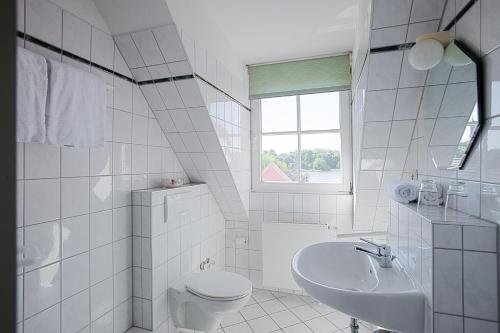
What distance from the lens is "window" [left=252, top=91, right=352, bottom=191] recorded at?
2.56 meters

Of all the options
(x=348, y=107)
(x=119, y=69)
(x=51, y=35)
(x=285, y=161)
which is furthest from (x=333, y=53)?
(x=51, y=35)

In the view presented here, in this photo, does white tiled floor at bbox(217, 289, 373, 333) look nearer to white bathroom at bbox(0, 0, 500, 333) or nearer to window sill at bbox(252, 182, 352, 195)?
white bathroom at bbox(0, 0, 500, 333)

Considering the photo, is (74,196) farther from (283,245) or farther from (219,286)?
(283,245)

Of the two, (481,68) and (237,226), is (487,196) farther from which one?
(237,226)

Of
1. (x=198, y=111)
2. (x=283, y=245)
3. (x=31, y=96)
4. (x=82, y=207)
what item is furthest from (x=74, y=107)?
(x=283, y=245)

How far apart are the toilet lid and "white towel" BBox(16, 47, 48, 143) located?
1.31m

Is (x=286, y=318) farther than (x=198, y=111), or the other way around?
(x=286, y=318)

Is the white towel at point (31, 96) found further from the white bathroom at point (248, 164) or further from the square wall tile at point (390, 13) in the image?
the square wall tile at point (390, 13)

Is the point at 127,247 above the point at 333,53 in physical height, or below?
below

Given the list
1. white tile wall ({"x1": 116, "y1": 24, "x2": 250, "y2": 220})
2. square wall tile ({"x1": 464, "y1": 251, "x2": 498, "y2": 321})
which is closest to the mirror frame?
square wall tile ({"x1": 464, "y1": 251, "x2": 498, "y2": 321})

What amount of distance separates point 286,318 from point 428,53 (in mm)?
2226

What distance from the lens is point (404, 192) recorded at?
1263 mm

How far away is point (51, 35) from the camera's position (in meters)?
1.21

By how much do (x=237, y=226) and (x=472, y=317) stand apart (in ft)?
7.20
